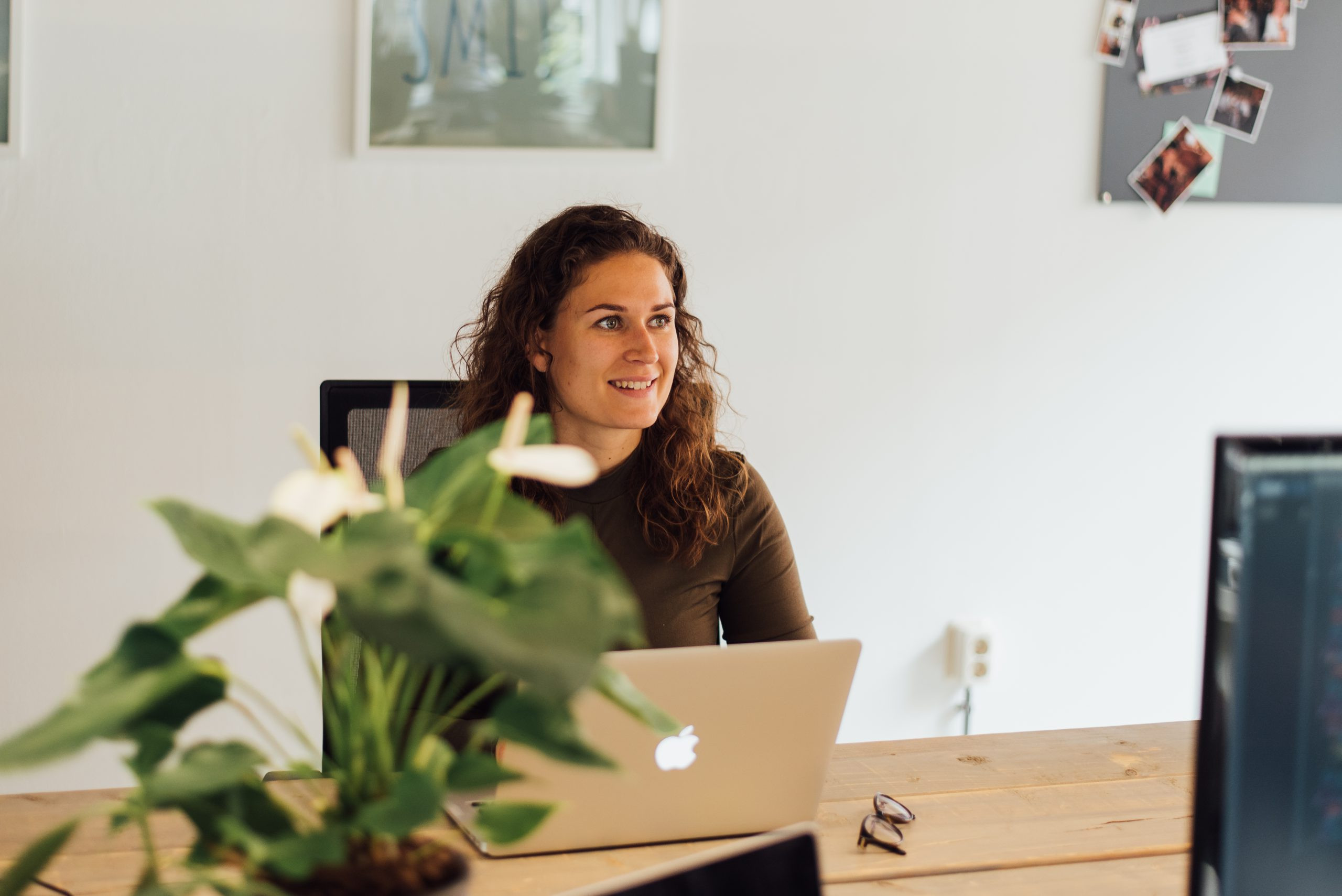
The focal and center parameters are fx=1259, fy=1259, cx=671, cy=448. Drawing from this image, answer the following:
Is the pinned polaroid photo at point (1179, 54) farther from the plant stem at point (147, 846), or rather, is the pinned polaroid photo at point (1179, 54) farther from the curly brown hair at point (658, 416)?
the plant stem at point (147, 846)

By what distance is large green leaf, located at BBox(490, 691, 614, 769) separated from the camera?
1.81 feet

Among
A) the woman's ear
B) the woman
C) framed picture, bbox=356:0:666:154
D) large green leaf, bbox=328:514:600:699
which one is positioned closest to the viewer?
large green leaf, bbox=328:514:600:699

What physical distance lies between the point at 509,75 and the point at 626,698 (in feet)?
5.53

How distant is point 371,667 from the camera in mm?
638

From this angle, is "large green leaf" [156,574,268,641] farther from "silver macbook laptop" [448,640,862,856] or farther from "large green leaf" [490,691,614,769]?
"silver macbook laptop" [448,640,862,856]

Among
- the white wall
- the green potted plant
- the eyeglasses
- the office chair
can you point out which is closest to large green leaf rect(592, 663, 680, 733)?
the green potted plant

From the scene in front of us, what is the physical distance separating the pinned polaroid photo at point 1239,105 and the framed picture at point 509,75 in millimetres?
1104

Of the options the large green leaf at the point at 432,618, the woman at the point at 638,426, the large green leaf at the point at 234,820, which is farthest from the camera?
the woman at the point at 638,426

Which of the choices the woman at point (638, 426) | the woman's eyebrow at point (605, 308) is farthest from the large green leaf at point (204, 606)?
the woman's eyebrow at point (605, 308)

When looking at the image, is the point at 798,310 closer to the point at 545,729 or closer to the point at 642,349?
the point at 642,349

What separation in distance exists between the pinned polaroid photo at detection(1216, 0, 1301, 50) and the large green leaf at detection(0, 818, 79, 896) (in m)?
2.48

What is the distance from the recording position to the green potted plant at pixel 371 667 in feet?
1.70

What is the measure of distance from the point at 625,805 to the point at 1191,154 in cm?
192

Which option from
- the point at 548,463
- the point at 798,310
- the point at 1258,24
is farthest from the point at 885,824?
the point at 1258,24
